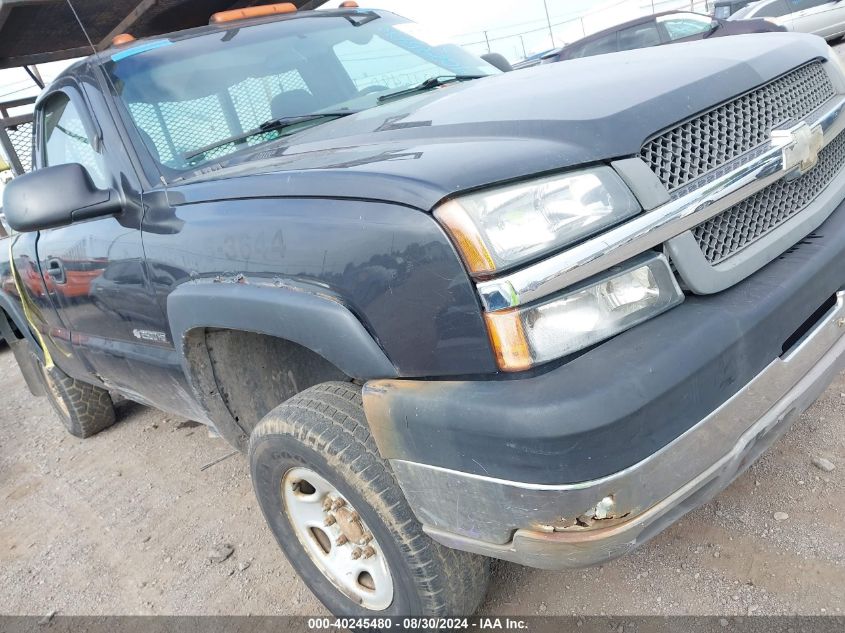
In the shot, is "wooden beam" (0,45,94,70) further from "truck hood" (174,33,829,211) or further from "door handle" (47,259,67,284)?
"truck hood" (174,33,829,211)

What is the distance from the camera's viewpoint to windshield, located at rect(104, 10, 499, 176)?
2.40 m

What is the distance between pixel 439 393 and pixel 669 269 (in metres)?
0.58

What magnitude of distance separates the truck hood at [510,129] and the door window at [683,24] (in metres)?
8.53

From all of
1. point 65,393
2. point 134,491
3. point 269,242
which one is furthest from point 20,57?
point 269,242

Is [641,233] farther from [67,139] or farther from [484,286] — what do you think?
[67,139]

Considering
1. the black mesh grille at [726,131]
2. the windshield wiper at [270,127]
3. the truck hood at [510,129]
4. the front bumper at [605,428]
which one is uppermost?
the windshield wiper at [270,127]

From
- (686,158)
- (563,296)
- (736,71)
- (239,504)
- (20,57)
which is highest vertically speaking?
(20,57)

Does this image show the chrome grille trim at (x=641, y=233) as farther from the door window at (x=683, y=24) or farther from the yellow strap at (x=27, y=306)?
the door window at (x=683, y=24)

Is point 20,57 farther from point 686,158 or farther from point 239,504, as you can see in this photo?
point 686,158

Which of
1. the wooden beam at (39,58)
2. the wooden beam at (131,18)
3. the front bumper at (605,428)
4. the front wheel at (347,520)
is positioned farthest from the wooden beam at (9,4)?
the front bumper at (605,428)

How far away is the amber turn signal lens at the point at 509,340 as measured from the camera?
4.37 ft

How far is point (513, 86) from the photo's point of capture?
211cm

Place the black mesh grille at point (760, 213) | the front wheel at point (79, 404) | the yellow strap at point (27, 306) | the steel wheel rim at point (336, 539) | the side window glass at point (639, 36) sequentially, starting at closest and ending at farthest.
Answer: the black mesh grille at point (760, 213) → the steel wheel rim at point (336, 539) → the yellow strap at point (27, 306) → the front wheel at point (79, 404) → the side window glass at point (639, 36)

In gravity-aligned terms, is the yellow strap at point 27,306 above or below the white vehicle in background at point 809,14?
above
